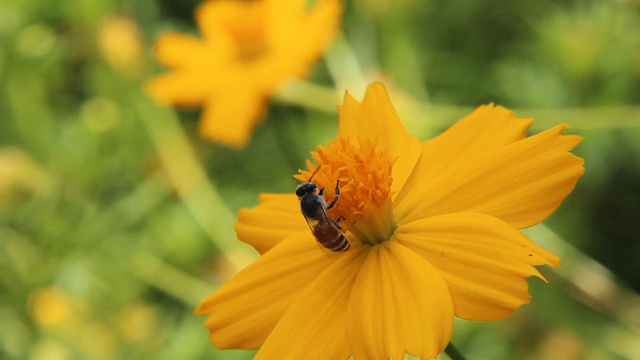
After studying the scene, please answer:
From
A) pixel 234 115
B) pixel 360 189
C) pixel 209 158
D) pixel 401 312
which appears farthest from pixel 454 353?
pixel 209 158

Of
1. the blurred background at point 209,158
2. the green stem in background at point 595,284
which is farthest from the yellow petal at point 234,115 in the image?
the green stem in background at point 595,284

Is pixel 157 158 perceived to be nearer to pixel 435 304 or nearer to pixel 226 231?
pixel 226 231

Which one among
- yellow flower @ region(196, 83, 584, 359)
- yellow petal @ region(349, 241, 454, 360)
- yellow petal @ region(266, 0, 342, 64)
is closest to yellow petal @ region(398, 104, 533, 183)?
yellow flower @ region(196, 83, 584, 359)

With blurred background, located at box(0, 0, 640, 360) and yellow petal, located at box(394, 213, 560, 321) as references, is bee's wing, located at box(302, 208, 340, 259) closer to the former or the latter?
yellow petal, located at box(394, 213, 560, 321)

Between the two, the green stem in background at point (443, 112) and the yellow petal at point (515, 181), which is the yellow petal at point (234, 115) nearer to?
the green stem in background at point (443, 112)

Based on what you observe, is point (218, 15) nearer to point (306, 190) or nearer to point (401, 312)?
point (306, 190)
